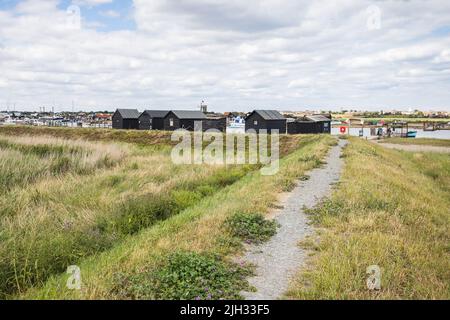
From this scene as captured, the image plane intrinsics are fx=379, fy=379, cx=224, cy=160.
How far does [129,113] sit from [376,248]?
68.9 meters

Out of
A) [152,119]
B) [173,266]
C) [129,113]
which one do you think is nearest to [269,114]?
[152,119]

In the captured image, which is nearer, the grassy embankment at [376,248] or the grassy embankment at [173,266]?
the grassy embankment at [173,266]

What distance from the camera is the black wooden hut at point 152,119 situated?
66750 mm

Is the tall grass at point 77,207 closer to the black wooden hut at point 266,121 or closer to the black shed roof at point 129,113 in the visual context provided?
the black wooden hut at point 266,121

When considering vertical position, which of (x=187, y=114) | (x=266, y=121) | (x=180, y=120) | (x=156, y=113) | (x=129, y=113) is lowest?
(x=266, y=121)

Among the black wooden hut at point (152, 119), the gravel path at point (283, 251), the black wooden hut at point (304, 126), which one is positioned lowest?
the gravel path at point (283, 251)

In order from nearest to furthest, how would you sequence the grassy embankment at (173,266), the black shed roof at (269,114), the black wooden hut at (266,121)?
the grassy embankment at (173,266)
the black wooden hut at (266,121)
the black shed roof at (269,114)

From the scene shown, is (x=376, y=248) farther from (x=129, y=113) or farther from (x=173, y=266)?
(x=129, y=113)

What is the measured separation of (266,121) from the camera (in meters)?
59.8

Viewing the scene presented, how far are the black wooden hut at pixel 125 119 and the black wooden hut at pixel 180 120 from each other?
8.94 m

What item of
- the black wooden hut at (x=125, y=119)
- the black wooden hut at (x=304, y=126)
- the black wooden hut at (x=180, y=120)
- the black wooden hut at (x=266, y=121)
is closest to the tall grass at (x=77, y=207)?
the black wooden hut at (x=304, y=126)

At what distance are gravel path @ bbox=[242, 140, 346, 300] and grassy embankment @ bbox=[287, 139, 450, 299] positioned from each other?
25cm

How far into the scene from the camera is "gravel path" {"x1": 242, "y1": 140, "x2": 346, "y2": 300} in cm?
552

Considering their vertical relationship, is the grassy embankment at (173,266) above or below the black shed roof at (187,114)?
below
